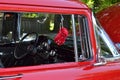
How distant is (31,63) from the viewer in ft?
11.4

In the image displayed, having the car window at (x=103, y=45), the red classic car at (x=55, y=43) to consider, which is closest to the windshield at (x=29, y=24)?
the red classic car at (x=55, y=43)

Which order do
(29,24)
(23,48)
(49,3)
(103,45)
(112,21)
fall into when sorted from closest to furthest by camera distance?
(49,3), (29,24), (23,48), (103,45), (112,21)

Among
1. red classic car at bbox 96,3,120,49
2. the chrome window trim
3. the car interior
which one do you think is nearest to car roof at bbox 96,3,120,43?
red classic car at bbox 96,3,120,49

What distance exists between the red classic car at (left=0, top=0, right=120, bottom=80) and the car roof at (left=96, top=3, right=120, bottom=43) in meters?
0.94

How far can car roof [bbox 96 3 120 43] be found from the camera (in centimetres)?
487

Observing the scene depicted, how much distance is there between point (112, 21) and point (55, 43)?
166 cm

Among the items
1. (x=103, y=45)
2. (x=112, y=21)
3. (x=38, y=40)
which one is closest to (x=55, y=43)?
(x=38, y=40)

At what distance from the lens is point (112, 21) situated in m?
5.21

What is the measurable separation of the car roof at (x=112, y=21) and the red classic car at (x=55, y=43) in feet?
3.08

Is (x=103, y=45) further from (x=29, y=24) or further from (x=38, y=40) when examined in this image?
(x=29, y=24)

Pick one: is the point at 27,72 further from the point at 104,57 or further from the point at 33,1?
the point at 104,57

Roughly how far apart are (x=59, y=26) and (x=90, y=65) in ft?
1.55

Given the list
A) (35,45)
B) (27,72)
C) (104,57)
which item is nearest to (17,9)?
(27,72)

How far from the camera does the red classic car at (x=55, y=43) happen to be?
329 centimetres
